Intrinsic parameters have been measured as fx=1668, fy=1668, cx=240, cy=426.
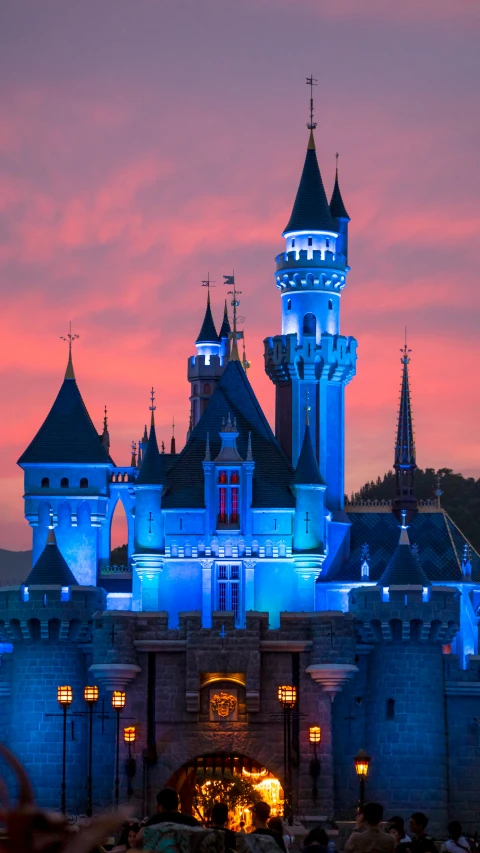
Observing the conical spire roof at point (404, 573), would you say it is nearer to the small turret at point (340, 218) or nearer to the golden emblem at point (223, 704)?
the golden emblem at point (223, 704)

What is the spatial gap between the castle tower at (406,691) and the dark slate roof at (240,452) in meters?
10.9

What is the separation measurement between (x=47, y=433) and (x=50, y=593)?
1626 cm

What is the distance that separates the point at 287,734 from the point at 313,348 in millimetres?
22076

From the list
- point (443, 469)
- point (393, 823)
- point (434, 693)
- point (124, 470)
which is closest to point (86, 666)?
point (434, 693)

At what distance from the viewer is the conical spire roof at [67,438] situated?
6656 centimetres

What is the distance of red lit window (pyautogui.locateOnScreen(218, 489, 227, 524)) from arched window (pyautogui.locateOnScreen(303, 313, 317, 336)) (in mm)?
9200

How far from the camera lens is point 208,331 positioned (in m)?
81.6

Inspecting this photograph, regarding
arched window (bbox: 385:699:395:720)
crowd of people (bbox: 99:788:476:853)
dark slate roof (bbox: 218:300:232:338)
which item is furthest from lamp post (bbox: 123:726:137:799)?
dark slate roof (bbox: 218:300:232:338)

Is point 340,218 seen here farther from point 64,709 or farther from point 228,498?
point 64,709

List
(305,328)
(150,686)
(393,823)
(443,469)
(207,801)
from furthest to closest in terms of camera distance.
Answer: (443,469) → (305,328) → (150,686) → (207,801) → (393,823)

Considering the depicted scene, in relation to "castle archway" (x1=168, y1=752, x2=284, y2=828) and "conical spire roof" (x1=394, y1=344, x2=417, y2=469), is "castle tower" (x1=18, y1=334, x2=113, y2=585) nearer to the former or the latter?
"conical spire roof" (x1=394, y1=344, x2=417, y2=469)

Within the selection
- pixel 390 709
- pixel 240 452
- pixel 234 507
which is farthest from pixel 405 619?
pixel 240 452

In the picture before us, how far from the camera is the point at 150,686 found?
49.1 metres

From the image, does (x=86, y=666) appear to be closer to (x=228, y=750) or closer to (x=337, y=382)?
(x=228, y=750)
